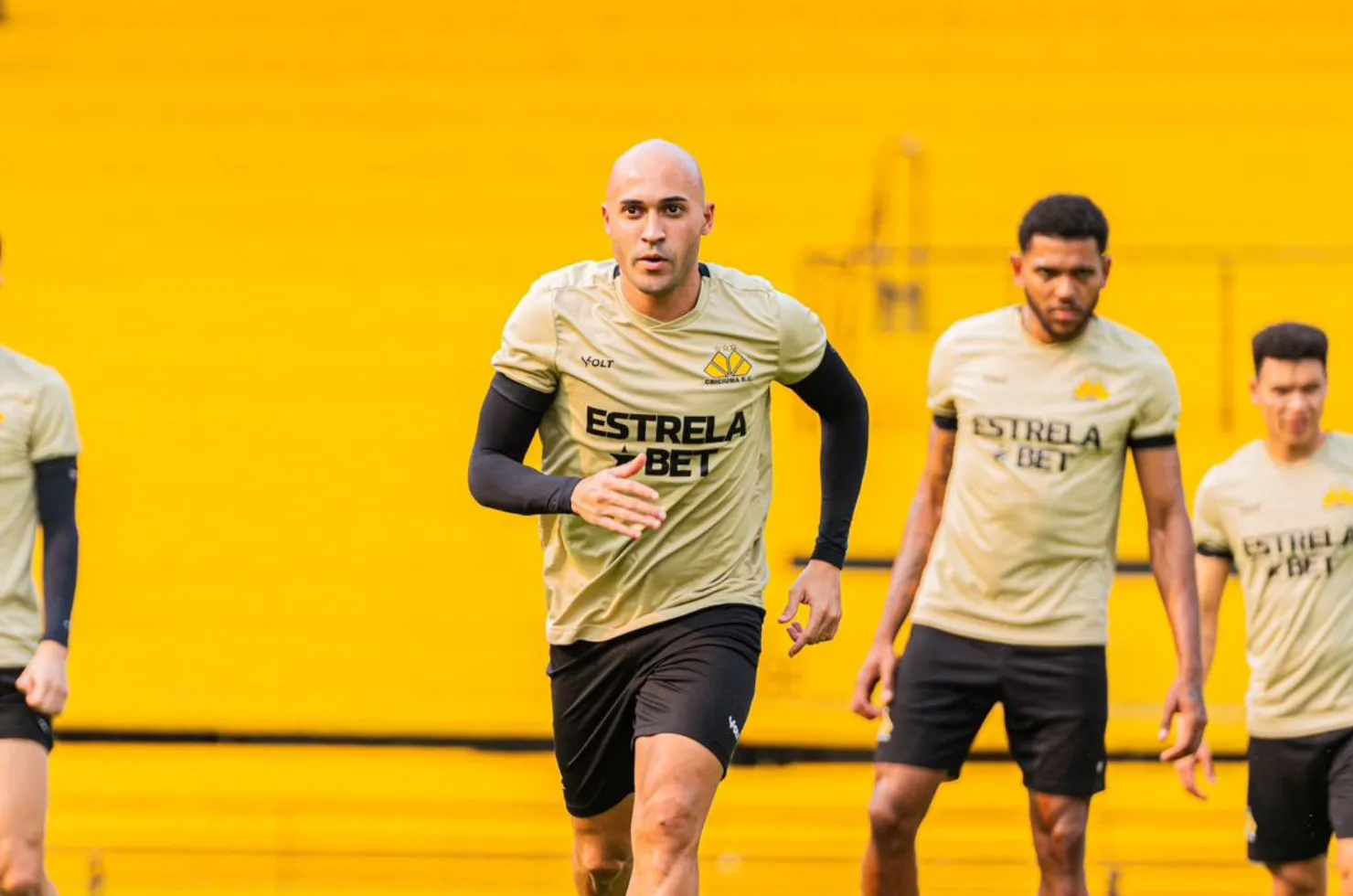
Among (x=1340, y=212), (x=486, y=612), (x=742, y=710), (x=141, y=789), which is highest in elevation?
(x=1340, y=212)

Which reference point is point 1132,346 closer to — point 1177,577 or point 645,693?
point 1177,577

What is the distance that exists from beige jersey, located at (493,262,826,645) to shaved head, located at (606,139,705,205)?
0.29 m

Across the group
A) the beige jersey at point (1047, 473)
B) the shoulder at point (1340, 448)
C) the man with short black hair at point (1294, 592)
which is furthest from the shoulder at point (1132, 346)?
the shoulder at point (1340, 448)

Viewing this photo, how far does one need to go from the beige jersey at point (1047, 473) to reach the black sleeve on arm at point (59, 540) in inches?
93.0

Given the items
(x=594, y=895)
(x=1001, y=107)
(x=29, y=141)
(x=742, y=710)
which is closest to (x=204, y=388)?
(x=29, y=141)

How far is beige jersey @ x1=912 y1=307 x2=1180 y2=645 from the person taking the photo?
567 cm

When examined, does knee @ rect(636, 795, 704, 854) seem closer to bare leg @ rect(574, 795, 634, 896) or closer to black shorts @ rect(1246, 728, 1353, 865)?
bare leg @ rect(574, 795, 634, 896)

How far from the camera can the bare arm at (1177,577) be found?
543cm

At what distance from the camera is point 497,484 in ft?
15.6

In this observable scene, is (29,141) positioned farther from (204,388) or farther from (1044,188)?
(1044,188)

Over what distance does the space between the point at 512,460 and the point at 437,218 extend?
4712 millimetres

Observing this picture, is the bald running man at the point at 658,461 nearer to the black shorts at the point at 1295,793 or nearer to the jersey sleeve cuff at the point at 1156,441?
the jersey sleeve cuff at the point at 1156,441

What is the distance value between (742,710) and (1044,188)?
4.98 meters

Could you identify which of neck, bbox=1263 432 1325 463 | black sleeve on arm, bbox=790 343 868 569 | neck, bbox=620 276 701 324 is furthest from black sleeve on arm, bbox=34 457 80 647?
neck, bbox=1263 432 1325 463
